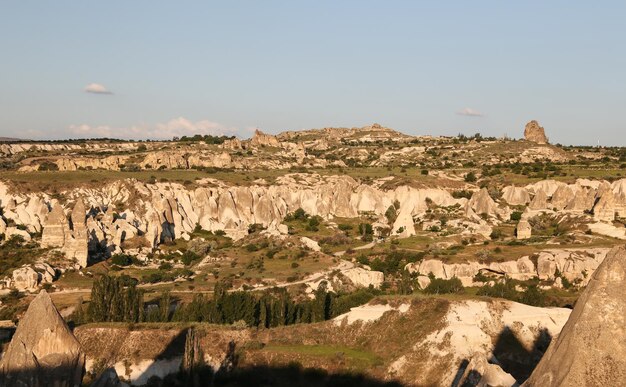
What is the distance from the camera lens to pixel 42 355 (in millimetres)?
24922

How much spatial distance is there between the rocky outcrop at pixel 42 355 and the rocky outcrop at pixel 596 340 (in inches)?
529

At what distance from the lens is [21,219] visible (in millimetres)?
89750

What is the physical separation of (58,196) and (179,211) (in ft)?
47.3

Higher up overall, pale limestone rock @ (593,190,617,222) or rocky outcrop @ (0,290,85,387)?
rocky outcrop @ (0,290,85,387)

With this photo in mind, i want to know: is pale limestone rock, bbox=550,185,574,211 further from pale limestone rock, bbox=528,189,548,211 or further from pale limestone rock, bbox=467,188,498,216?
pale limestone rock, bbox=467,188,498,216

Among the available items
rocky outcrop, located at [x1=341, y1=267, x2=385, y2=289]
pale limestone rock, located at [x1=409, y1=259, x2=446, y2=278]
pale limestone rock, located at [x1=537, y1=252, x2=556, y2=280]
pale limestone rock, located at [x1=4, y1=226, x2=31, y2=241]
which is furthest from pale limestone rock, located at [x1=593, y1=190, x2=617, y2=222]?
pale limestone rock, located at [x1=4, y1=226, x2=31, y2=241]

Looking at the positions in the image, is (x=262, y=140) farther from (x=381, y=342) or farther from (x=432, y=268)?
(x=381, y=342)

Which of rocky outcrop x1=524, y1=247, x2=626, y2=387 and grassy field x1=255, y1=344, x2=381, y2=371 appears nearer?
rocky outcrop x1=524, y1=247, x2=626, y2=387

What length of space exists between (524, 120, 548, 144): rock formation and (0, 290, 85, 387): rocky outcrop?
14811 cm

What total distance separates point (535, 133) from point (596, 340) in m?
151

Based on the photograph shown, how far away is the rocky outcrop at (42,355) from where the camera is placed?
24.1 metres

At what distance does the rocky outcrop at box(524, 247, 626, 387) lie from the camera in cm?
1917

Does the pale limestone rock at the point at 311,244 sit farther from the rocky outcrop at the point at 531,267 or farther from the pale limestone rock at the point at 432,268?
the pale limestone rock at the point at 432,268

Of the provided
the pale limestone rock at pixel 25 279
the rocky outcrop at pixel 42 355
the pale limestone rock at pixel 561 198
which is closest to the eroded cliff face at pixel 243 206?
the pale limestone rock at pixel 561 198
